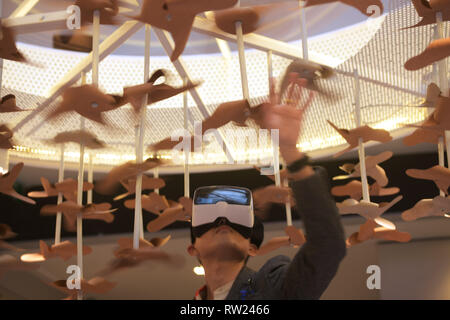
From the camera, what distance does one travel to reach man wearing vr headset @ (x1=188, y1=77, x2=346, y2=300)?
1.39 meters

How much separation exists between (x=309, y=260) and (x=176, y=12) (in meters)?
1.08

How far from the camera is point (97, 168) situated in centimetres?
651

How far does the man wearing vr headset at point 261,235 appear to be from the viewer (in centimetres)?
139

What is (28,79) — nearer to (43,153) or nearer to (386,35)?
(43,153)

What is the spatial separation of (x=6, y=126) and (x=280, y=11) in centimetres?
133

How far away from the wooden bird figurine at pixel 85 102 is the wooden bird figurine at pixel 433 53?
1.23 meters

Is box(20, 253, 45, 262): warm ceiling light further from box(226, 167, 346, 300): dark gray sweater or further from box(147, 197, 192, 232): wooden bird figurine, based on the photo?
box(226, 167, 346, 300): dark gray sweater

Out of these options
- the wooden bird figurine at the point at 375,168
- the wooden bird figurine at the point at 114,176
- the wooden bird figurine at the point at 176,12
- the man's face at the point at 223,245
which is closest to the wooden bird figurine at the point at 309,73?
the wooden bird figurine at the point at 176,12

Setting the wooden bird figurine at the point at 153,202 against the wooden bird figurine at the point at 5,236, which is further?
the wooden bird figurine at the point at 153,202

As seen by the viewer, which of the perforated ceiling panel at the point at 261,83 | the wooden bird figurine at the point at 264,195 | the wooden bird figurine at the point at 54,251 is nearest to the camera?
the wooden bird figurine at the point at 264,195

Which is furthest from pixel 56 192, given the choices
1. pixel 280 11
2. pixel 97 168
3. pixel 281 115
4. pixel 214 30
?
pixel 97 168

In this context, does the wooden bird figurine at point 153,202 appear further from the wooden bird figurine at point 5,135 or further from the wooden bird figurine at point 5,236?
the wooden bird figurine at point 5,236

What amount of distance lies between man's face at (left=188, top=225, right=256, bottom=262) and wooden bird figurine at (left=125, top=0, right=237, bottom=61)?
32.3 inches

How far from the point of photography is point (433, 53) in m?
2.36
